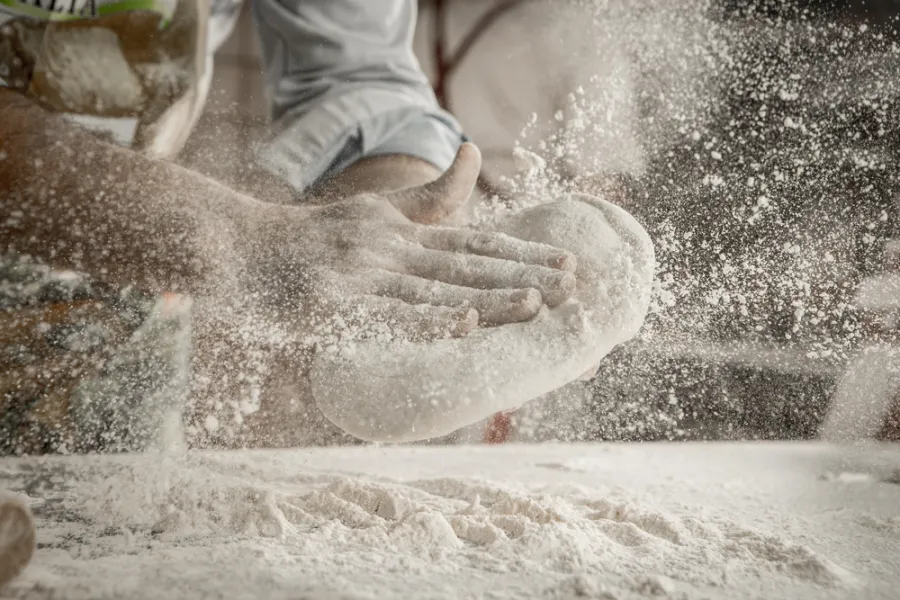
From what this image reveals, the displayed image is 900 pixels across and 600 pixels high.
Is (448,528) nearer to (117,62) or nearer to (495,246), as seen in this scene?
(495,246)

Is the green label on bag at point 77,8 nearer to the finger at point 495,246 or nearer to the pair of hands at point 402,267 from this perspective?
the pair of hands at point 402,267

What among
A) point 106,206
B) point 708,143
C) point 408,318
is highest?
point 708,143

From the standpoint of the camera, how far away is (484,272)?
504mm

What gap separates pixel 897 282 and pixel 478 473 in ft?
1.50

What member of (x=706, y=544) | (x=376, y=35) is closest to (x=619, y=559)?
(x=706, y=544)

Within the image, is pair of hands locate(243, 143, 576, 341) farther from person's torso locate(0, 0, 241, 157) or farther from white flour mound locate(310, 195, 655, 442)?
person's torso locate(0, 0, 241, 157)

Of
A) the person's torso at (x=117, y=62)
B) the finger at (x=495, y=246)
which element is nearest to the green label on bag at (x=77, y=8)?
the person's torso at (x=117, y=62)

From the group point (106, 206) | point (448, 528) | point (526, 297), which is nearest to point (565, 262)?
point (526, 297)

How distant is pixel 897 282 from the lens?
672 millimetres

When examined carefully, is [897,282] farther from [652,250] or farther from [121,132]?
[121,132]

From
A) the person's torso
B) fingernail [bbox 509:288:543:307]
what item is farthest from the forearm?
fingernail [bbox 509:288:543:307]

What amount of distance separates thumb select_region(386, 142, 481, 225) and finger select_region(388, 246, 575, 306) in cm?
4

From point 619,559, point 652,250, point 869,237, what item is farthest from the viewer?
point 869,237

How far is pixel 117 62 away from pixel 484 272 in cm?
36
